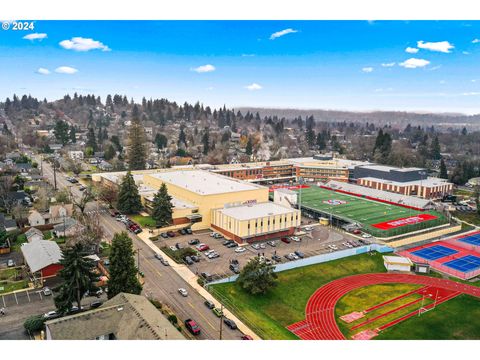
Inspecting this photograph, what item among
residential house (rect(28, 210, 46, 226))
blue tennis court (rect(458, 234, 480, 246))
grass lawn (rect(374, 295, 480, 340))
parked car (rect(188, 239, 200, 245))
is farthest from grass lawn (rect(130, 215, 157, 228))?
blue tennis court (rect(458, 234, 480, 246))

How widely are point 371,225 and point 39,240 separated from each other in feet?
84.5

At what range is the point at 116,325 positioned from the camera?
1548 centimetres

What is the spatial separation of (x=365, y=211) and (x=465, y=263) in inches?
446

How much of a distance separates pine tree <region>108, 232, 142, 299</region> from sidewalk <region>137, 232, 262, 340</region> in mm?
3867

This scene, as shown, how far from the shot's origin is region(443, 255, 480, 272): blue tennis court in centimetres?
2660

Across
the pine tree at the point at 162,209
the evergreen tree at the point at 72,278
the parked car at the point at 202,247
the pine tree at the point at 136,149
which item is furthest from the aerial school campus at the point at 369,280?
the pine tree at the point at 136,149

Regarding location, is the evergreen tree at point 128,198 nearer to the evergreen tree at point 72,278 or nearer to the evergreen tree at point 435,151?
the evergreen tree at point 72,278

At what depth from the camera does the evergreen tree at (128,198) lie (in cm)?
3459

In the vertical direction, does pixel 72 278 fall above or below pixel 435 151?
below

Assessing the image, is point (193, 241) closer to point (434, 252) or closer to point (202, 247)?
point (202, 247)

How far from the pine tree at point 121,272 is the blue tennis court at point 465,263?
2146 cm

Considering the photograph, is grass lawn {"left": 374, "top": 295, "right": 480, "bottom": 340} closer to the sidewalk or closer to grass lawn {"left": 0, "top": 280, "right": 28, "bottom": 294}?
the sidewalk

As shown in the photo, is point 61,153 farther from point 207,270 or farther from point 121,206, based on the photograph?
point 207,270

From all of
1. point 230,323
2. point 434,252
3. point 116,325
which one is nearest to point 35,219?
point 116,325
